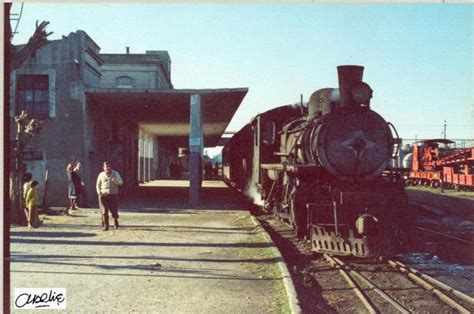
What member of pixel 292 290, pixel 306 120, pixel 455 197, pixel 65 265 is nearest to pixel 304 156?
pixel 306 120

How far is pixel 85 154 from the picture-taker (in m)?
16.7

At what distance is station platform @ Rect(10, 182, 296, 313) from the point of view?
6.25 m

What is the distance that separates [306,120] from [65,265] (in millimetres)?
5337

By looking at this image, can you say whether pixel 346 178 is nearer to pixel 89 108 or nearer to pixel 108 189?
pixel 108 189

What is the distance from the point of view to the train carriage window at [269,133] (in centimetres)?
1215

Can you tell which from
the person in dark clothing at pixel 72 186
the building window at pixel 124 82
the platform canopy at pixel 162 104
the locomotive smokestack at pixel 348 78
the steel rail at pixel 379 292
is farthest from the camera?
the building window at pixel 124 82

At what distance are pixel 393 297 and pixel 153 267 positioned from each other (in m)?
3.41

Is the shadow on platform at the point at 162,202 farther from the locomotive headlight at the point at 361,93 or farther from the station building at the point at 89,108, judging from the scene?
the locomotive headlight at the point at 361,93

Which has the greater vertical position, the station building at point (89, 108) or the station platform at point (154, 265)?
the station building at point (89, 108)

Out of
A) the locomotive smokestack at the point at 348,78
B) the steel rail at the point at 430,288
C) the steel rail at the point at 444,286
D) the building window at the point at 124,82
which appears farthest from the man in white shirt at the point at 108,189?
the building window at the point at 124,82

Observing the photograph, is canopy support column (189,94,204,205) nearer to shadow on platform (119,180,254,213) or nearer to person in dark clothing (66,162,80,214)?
shadow on platform (119,180,254,213)

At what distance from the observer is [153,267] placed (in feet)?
26.3
